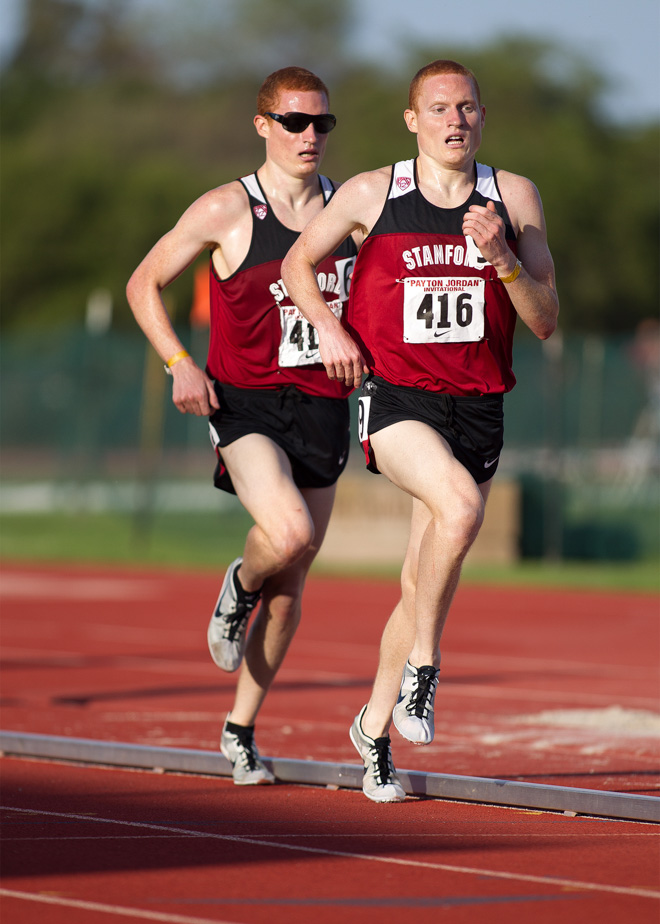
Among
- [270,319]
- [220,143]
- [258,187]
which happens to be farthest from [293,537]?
[220,143]

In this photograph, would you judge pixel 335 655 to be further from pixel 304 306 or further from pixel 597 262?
pixel 597 262

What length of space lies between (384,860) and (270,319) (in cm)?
225

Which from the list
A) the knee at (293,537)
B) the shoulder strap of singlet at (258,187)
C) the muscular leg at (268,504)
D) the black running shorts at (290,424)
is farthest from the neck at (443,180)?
the knee at (293,537)

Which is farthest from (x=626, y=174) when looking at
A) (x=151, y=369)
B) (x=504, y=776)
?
(x=504, y=776)

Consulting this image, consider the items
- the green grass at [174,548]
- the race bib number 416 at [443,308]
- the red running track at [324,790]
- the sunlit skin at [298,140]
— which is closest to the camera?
the red running track at [324,790]

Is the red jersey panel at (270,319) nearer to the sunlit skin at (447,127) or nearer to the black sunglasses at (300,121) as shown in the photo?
the black sunglasses at (300,121)

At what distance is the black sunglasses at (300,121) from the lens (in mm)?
5777

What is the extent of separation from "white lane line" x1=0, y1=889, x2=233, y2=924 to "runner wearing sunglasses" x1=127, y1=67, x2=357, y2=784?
1869mm

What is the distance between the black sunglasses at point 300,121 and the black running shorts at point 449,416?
3.81 feet

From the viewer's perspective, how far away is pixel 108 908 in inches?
144

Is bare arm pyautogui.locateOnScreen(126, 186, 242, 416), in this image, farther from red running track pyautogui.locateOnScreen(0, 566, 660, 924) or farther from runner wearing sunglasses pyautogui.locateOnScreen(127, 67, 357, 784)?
red running track pyautogui.locateOnScreen(0, 566, 660, 924)

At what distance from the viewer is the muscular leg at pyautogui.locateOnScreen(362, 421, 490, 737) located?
489 centimetres

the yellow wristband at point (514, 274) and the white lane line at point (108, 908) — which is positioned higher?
the yellow wristband at point (514, 274)

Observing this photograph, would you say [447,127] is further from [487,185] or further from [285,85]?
[285,85]
